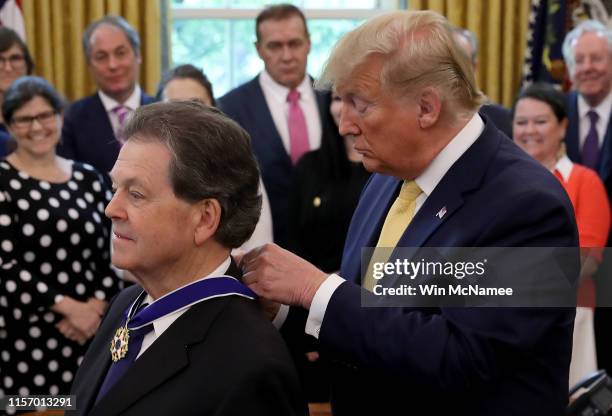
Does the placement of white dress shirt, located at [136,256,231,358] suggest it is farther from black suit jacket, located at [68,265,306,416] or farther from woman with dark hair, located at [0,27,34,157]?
woman with dark hair, located at [0,27,34,157]

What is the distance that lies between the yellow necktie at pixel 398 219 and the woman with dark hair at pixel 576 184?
2100 millimetres

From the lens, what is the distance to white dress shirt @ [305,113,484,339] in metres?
1.90

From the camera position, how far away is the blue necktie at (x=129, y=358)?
6.25 ft

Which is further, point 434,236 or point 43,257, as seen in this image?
point 43,257

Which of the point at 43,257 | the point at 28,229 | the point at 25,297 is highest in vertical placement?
the point at 28,229

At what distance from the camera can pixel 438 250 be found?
6.28 ft

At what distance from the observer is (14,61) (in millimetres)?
4477

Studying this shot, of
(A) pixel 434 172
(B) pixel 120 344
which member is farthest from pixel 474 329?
(B) pixel 120 344

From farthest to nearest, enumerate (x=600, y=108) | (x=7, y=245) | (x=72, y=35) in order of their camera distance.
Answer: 1. (x=72, y=35)
2. (x=600, y=108)
3. (x=7, y=245)

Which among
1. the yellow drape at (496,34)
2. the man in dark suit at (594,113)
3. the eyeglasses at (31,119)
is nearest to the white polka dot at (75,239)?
the eyeglasses at (31,119)

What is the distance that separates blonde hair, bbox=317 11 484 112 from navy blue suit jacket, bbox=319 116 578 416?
154 mm

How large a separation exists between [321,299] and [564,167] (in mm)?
2542

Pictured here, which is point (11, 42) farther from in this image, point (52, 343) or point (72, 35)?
point (52, 343)

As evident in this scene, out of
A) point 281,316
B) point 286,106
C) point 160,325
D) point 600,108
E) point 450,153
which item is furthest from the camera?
point 600,108
